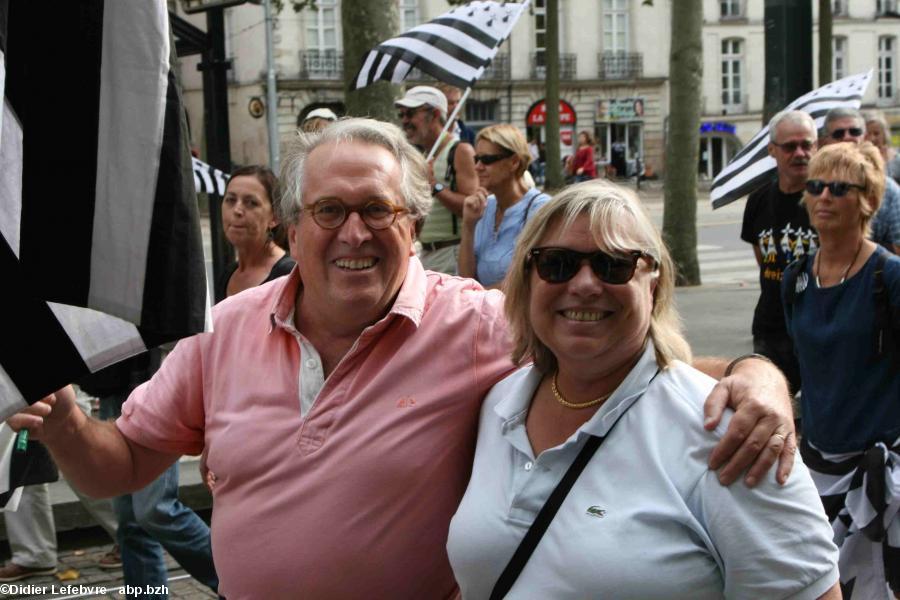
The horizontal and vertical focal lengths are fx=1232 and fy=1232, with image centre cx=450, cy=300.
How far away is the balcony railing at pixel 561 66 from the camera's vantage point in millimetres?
52875

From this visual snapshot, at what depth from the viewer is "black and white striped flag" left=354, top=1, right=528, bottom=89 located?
28.5ft

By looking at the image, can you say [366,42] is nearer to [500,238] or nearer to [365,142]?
[500,238]

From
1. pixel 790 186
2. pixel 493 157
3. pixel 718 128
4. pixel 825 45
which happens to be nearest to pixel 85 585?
pixel 493 157

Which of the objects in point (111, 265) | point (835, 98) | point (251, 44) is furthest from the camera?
point (251, 44)

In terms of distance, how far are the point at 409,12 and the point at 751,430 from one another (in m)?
48.3

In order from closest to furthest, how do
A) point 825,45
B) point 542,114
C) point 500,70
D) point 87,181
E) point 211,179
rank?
1. point 87,181
2. point 211,179
3. point 825,45
4. point 542,114
5. point 500,70

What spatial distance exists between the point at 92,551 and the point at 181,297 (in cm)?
483

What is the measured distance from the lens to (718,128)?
175 ft

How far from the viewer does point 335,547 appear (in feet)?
9.17

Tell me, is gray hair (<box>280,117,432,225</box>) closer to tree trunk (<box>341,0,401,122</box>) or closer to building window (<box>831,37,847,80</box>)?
tree trunk (<box>341,0,401,122</box>)

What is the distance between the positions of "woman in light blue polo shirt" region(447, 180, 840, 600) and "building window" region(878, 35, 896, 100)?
5838cm

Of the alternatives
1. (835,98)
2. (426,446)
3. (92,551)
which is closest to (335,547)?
(426,446)

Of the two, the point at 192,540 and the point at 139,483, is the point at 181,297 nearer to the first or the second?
the point at 139,483

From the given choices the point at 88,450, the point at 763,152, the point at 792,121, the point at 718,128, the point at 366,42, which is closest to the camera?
the point at 88,450
